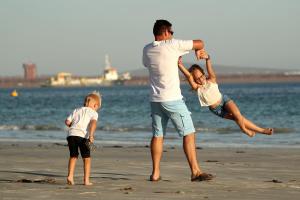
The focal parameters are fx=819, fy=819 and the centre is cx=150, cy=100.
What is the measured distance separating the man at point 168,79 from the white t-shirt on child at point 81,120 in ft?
2.10

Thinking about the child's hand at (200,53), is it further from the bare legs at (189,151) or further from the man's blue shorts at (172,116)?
the bare legs at (189,151)

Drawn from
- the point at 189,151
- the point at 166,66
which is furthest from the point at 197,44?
the point at 189,151

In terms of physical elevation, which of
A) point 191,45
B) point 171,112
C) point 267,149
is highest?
point 191,45

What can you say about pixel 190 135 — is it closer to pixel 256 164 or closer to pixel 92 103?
pixel 92 103

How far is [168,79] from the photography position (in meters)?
8.15

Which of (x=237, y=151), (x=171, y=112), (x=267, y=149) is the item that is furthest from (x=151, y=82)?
(x=267, y=149)

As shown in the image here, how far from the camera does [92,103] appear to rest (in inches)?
327

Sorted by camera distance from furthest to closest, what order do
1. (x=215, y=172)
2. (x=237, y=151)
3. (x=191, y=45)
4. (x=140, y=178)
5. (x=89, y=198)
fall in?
1. (x=237, y=151)
2. (x=215, y=172)
3. (x=140, y=178)
4. (x=191, y=45)
5. (x=89, y=198)

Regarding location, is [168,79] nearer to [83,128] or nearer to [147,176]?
[83,128]

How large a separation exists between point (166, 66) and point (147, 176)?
149 centimetres

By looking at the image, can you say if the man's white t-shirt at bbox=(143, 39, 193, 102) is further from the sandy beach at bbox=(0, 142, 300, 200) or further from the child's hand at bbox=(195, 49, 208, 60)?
the sandy beach at bbox=(0, 142, 300, 200)

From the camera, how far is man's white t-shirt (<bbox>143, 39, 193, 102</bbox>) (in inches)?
320

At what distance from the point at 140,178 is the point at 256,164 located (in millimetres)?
2436

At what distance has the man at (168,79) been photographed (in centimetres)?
815
